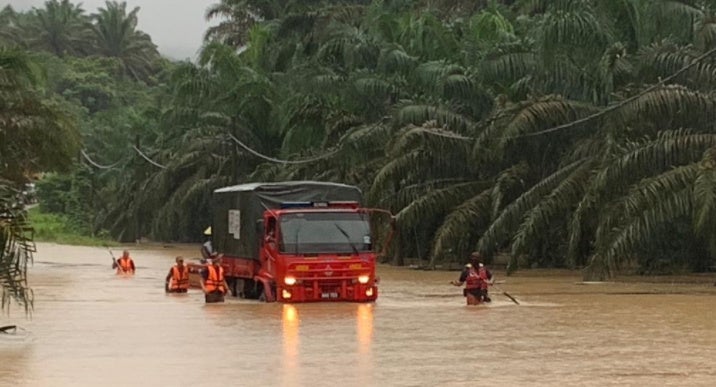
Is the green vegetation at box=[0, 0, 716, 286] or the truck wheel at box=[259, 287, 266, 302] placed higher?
the green vegetation at box=[0, 0, 716, 286]

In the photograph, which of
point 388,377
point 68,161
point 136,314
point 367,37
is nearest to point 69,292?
point 136,314

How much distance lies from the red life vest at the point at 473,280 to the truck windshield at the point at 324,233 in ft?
6.73

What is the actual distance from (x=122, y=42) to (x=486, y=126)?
3808 inches

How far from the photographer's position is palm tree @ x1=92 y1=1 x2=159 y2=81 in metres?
132

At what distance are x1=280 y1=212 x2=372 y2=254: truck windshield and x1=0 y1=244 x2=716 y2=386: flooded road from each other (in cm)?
115

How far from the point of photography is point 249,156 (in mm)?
63625

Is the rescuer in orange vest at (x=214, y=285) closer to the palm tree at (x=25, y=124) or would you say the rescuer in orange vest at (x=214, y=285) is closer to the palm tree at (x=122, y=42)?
the palm tree at (x=25, y=124)

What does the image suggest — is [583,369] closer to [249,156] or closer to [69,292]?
[69,292]

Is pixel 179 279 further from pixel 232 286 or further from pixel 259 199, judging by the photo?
pixel 259 199

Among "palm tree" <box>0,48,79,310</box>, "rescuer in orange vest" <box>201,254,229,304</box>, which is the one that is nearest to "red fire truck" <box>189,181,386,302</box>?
"rescuer in orange vest" <box>201,254,229,304</box>

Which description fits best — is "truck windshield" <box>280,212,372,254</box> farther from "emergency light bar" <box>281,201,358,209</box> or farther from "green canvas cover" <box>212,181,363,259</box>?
"green canvas cover" <box>212,181,363,259</box>

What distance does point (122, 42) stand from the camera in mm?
132875

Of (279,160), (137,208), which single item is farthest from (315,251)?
(137,208)

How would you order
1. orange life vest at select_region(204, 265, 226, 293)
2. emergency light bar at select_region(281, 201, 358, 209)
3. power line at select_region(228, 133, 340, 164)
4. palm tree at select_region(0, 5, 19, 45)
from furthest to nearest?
palm tree at select_region(0, 5, 19, 45) → power line at select_region(228, 133, 340, 164) → emergency light bar at select_region(281, 201, 358, 209) → orange life vest at select_region(204, 265, 226, 293)
